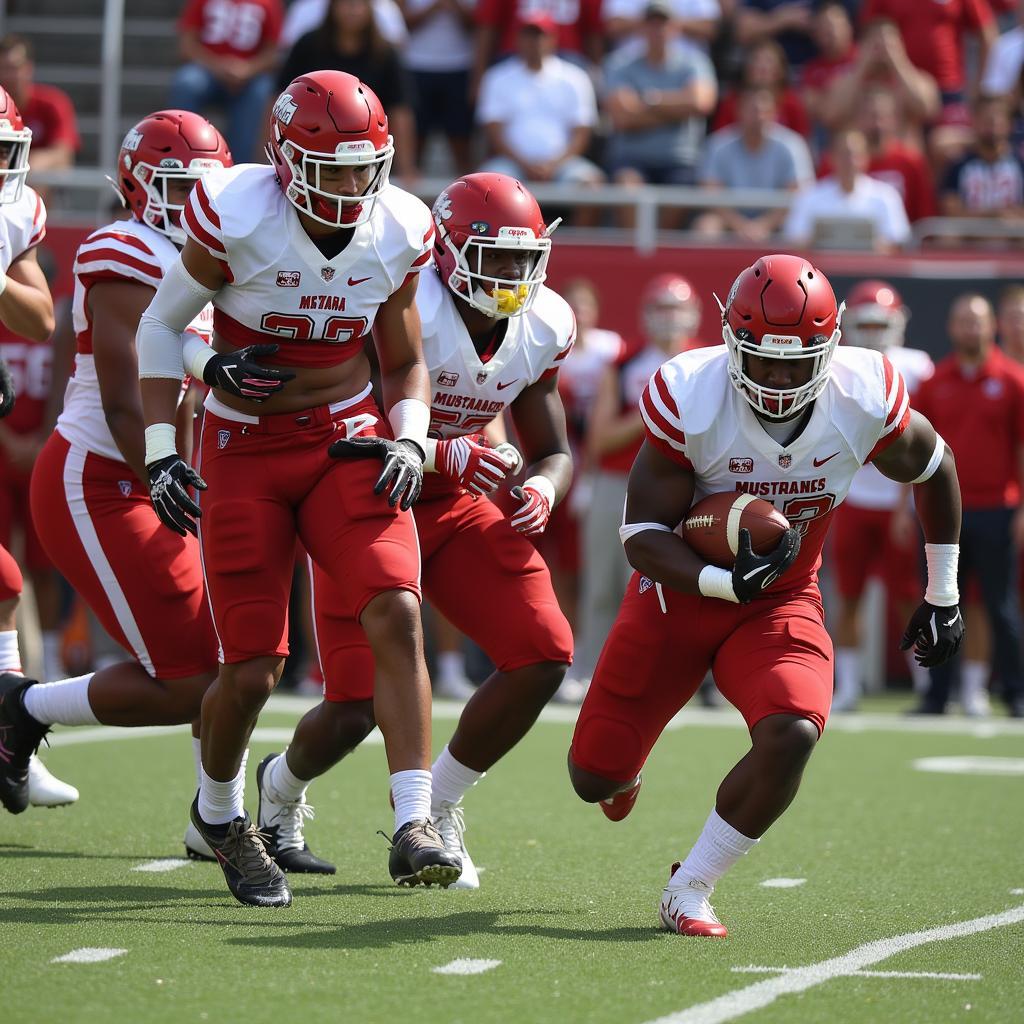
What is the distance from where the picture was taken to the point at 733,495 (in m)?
4.34

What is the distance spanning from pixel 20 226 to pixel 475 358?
1442 mm

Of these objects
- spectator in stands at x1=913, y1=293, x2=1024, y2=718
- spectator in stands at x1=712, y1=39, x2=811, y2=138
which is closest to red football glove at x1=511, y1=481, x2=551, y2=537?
spectator in stands at x1=913, y1=293, x2=1024, y2=718

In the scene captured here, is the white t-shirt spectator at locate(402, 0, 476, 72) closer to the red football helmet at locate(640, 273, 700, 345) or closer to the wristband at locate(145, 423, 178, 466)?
the red football helmet at locate(640, 273, 700, 345)

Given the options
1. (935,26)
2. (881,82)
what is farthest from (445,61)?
(935,26)

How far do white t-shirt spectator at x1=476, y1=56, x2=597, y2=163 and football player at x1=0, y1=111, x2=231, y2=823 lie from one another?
6025mm

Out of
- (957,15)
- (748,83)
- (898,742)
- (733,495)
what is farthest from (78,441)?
(957,15)

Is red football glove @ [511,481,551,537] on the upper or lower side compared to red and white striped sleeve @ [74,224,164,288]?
lower

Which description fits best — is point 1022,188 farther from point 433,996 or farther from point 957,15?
point 433,996

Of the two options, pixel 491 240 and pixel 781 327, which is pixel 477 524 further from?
pixel 781 327

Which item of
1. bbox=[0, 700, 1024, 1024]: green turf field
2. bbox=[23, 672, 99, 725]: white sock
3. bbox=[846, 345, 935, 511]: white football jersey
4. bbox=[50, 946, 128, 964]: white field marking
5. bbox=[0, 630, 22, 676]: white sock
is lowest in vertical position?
bbox=[0, 700, 1024, 1024]: green turf field

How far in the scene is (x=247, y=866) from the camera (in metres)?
4.40

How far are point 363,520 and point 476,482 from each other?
0.54 metres

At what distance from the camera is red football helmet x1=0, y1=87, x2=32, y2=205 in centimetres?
512

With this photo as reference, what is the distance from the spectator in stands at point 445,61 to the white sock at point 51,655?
4195 mm
